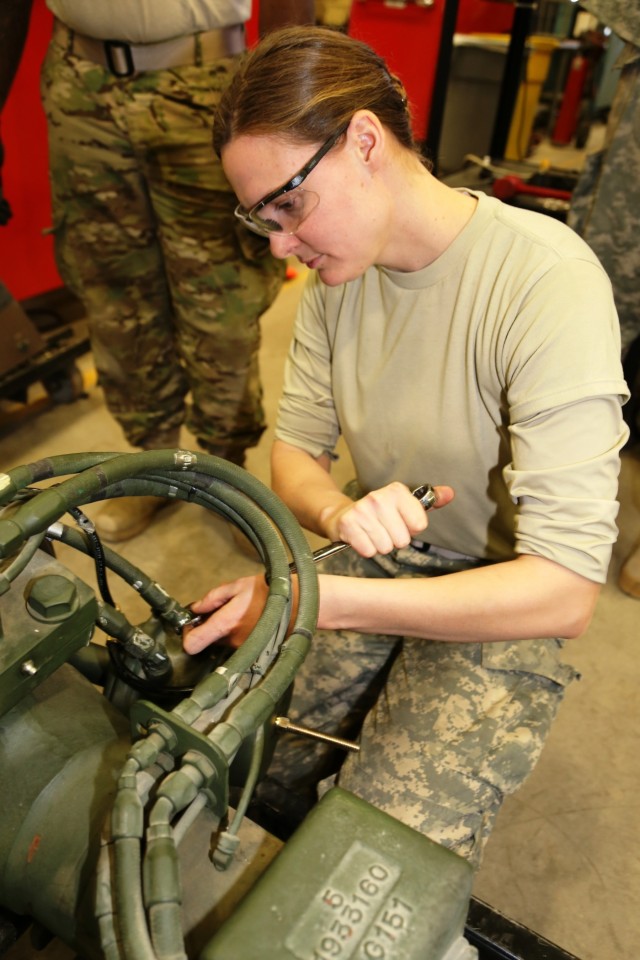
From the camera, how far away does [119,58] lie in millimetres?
1580

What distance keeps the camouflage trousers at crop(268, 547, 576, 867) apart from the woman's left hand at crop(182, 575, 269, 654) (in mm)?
267

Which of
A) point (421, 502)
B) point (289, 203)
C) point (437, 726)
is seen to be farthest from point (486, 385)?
point (437, 726)

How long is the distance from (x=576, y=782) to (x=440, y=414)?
858 mm

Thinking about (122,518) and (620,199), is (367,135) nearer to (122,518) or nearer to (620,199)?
(620,199)

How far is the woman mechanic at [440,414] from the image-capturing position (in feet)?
2.85

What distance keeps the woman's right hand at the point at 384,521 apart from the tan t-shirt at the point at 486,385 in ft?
0.50

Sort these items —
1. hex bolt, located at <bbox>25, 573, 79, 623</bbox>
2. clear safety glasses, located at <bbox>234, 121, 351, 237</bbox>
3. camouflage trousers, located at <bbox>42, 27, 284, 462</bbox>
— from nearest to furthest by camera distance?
1. hex bolt, located at <bbox>25, 573, 79, 623</bbox>
2. clear safety glasses, located at <bbox>234, 121, 351, 237</bbox>
3. camouflage trousers, located at <bbox>42, 27, 284, 462</bbox>

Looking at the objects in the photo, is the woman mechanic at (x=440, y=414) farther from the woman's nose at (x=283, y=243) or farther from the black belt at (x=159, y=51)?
the black belt at (x=159, y=51)

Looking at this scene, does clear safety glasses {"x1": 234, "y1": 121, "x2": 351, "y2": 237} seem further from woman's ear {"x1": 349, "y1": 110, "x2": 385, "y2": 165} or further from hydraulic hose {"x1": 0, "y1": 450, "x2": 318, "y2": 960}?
hydraulic hose {"x1": 0, "y1": 450, "x2": 318, "y2": 960}

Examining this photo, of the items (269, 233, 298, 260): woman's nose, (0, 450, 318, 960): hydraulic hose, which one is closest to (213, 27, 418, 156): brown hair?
(269, 233, 298, 260): woman's nose

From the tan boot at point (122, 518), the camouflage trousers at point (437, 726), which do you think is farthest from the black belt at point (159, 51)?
the camouflage trousers at point (437, 726)

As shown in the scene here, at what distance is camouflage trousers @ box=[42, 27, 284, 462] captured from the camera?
1.61 meters

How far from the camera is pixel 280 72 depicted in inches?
34.5

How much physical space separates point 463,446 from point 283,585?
0.47 meters
